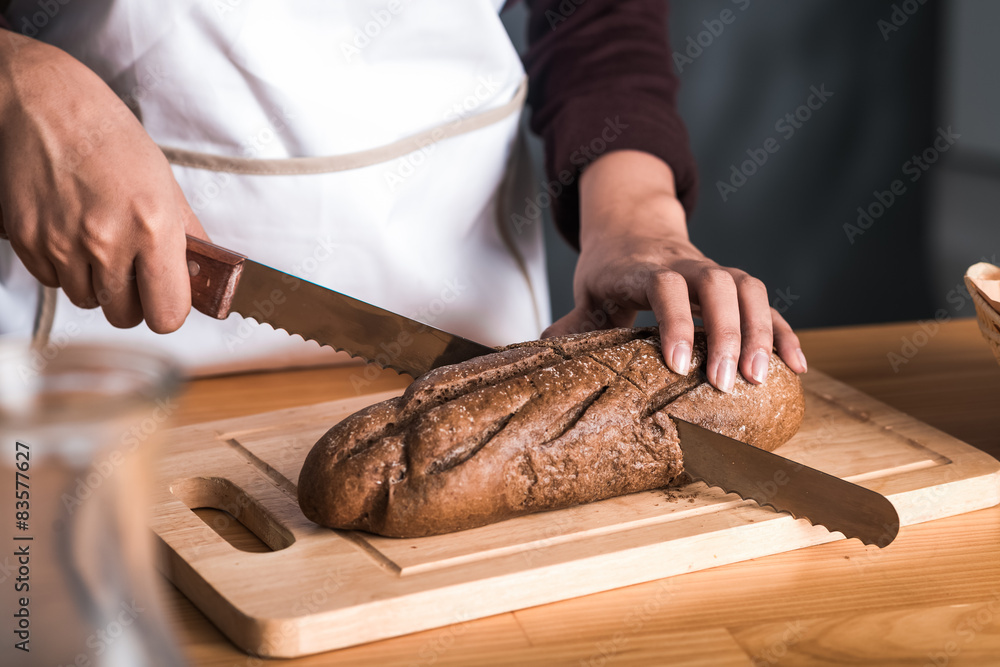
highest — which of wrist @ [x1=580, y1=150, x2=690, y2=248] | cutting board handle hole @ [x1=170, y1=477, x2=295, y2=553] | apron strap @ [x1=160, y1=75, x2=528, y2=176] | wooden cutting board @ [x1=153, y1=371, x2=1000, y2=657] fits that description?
apron strap @ [x1=160, y1=75, x2=528, y2=176]

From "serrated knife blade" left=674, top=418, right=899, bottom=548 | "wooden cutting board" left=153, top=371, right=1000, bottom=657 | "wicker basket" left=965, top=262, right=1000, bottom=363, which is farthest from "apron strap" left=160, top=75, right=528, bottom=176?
"wicker basket" left=965, top=262, right=1000, bottom=363

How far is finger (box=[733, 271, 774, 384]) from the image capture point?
1.46m

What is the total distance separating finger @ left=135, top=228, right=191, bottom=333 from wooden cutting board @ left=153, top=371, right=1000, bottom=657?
0.26 metres

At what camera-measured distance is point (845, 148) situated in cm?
425

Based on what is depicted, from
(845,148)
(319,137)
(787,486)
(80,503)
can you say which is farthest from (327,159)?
(845,148)

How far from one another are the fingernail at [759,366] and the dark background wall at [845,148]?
2.61 metres

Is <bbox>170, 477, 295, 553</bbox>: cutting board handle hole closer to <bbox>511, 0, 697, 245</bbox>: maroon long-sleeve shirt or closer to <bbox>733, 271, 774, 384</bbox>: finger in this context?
<bbox>733, 271, 774, 384</bbox>: finger

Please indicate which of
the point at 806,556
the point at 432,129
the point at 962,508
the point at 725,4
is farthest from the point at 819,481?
the point at 725,4

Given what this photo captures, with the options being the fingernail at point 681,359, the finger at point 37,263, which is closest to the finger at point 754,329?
the fingernail at point 681,359

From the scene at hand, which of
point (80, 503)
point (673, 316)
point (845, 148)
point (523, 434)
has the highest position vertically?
point (80, 503)

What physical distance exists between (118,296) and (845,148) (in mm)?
3799

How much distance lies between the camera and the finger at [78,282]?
1.39 meters

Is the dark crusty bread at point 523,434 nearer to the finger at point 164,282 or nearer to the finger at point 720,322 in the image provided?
the finger at point 720,322

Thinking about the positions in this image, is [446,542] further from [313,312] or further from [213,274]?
[213,274]
